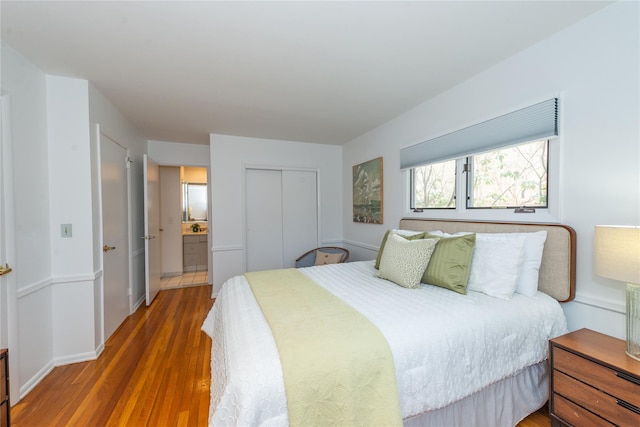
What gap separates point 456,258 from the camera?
183cm

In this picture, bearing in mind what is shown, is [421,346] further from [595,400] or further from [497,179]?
[497,179]

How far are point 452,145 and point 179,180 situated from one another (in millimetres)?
4856

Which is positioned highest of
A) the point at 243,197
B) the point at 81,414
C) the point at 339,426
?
the point at 243,197

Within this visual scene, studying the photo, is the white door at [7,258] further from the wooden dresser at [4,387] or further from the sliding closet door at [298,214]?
the sliding closet door at [298,214]

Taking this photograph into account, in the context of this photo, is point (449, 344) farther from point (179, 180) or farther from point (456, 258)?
point (179, 180)

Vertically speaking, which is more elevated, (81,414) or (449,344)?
(449,344)

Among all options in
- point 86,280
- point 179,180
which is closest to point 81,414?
point 86,280

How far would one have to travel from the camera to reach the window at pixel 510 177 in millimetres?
1894

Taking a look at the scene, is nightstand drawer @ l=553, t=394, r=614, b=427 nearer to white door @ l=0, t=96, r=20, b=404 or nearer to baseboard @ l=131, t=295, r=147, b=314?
white door @ l=0, t=96, r=20, b=404

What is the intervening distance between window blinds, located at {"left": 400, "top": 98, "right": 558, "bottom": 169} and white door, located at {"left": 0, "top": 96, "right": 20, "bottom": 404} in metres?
3.30

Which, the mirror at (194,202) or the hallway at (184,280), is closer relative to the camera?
the hallway at (184,280)

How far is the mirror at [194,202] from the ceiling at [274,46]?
9.31 ft

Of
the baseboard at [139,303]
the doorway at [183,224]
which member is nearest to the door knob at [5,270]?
the baseboard at [139,303]

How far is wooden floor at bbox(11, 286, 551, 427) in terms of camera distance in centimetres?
162
